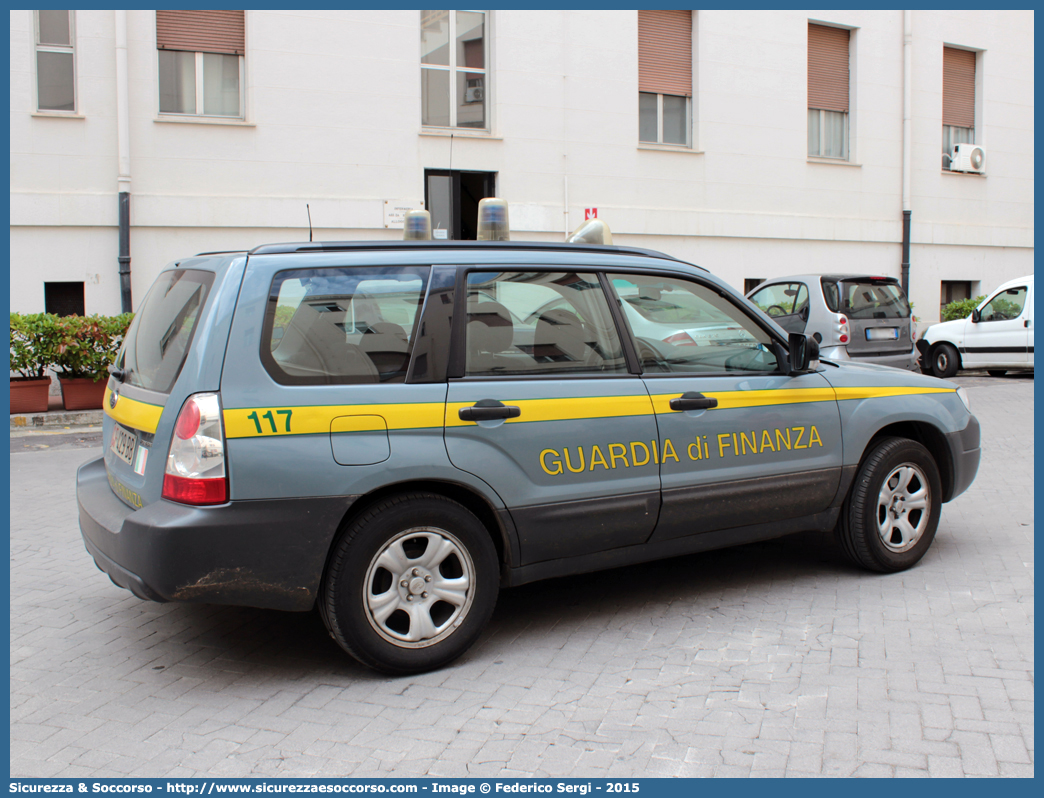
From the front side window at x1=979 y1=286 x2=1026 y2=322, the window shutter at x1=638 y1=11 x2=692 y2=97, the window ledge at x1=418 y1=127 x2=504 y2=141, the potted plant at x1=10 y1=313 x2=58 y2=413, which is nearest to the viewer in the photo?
the potted plant at x1=10 y1=313 x2=58 y2=413

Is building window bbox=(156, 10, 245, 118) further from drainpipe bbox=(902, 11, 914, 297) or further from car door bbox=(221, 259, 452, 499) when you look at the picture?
drainpipe bbox=(902, 11, 914, 297)

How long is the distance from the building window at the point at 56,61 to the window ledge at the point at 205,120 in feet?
4.01

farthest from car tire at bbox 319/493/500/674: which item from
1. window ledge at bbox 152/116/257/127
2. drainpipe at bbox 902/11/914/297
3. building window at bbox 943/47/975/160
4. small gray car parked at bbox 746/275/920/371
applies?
building window at bbox 943/47/975/160

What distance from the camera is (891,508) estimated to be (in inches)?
196

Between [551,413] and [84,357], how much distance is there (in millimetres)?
9063

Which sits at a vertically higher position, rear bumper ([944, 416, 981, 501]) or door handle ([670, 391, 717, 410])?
door handle ([670, 391, 717, 410])

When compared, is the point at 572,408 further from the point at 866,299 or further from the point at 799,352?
the point at 866,299

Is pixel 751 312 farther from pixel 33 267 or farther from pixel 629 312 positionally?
pixel 33 267

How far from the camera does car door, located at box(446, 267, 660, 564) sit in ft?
12.6

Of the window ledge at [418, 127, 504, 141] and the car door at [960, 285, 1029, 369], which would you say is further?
the car door at [960, 285, 1029, 369]

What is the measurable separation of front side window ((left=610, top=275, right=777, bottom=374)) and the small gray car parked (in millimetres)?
8024

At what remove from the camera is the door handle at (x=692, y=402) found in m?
4.27

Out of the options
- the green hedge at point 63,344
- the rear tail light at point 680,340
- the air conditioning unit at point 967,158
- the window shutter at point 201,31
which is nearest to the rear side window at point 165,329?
the rear tail light at point 680,340

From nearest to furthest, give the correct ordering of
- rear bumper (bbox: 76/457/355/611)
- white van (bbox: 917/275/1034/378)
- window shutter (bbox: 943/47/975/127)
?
rear bumper (bbox: 76/457/355/611) → white van (bbox: 917/275/1034/378) → window shutter (bbox: 943/47/975/127)
